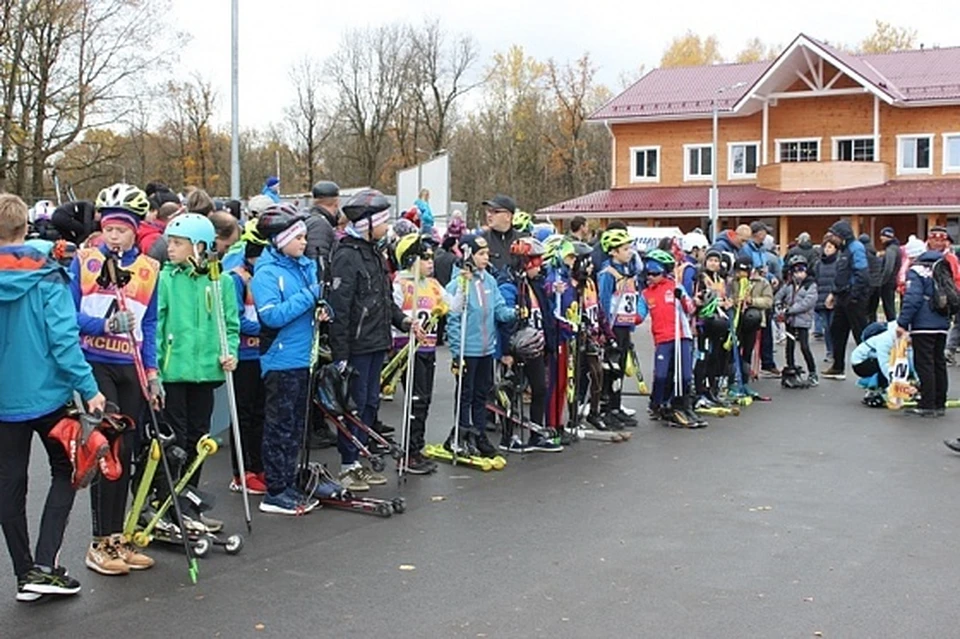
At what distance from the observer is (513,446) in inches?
399

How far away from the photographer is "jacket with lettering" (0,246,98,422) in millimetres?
5531

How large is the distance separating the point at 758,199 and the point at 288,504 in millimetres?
37591

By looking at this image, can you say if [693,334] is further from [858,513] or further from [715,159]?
A: [715,159]

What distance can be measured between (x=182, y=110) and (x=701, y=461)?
5996 centimetres

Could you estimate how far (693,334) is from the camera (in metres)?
12.0

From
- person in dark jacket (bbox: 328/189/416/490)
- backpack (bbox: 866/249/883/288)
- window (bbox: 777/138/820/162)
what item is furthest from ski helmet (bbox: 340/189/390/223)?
window (bbox: 777/138/820/162)

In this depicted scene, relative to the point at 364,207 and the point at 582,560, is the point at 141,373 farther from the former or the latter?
the point at 582,560

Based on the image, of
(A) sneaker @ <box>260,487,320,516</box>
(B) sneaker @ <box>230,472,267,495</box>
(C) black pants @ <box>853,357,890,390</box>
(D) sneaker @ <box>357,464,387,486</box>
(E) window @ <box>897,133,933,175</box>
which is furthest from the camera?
(E) window @ <box>897,133,933,175</box>

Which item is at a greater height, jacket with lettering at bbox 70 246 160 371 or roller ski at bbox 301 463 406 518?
jacket with lettering at bbox 70 246 160 371

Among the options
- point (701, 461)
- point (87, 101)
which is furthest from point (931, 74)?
point (701, 461)

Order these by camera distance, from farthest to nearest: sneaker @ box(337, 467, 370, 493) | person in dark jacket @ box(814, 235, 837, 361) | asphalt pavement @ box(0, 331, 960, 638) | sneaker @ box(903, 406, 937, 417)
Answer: person in dark jacket @ box(814, 235, 837, 361), sneaker @ box(903, 406, 937, 417), sneaker @ box(337, 467, 370, 493), asphalt pavement @ box(0, 331, 960, 638)

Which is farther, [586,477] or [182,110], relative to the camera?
[182,110]

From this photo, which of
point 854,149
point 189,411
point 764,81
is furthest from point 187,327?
point 854,149

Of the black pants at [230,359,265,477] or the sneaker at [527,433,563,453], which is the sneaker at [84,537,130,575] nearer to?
the black pants at [230,359,265,477]
